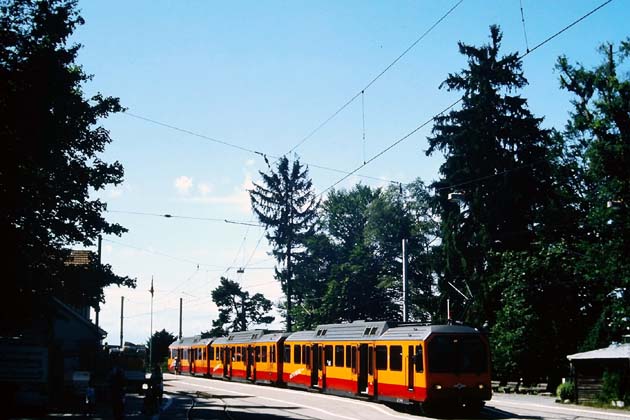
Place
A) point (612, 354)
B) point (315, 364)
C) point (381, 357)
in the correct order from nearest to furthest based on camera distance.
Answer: point (381, 357)
point (612, 354)
point (315, 364)

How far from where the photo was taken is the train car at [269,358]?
42.8 meters

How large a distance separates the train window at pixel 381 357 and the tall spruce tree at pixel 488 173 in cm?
1926

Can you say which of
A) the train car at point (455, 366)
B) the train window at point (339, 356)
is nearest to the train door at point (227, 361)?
the train window at point (339, 356)

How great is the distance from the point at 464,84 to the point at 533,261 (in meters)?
14.2

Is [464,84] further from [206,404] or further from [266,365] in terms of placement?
[206,404]

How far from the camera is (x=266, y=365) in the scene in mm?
45219

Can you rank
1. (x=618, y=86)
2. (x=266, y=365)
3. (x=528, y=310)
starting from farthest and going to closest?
(x=266, y=365), (x=528, y=310), (x=618, y=86)

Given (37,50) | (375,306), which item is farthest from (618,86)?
(375,306)

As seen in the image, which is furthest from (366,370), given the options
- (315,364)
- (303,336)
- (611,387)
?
(611,387)

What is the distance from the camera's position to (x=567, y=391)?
34.8 m

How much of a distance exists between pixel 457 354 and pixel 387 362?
3.42 m

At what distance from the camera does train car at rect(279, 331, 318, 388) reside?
123 ft

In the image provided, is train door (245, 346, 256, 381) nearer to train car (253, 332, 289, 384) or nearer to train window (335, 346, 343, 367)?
train car (253, 332, 289, 384)

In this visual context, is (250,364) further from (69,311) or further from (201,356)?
(69,311)
